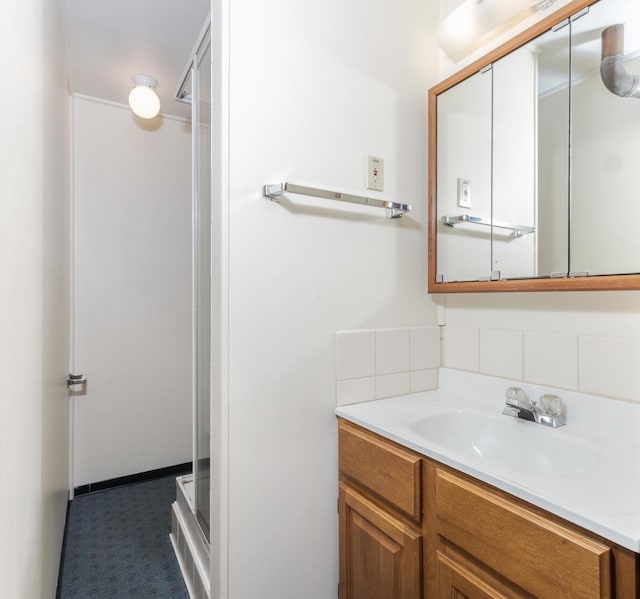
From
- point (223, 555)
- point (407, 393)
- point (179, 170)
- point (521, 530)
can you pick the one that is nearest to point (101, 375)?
point (179, 170)

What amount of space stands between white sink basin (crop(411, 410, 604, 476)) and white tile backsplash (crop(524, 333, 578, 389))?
0.53ft

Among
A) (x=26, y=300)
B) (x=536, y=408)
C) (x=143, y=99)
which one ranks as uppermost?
(x=143, y=99)

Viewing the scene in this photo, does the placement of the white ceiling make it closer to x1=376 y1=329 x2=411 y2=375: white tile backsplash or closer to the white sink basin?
x1=376 y1=329 x2=411 y2=375: white tile backsplash

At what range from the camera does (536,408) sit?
117 centimetres

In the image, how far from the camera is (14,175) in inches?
28.7

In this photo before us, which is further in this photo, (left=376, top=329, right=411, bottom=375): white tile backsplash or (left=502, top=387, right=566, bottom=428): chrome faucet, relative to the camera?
(left=376, top=329, right=411, bottom=375): white tile backsplash

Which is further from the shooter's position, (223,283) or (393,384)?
(393,384)

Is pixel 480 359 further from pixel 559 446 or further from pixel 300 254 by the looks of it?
pixel 300 254

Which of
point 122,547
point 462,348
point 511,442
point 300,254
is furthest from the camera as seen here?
point 122,547

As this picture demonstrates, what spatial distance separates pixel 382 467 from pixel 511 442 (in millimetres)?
382

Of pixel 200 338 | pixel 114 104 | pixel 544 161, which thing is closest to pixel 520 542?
pixel 544 161

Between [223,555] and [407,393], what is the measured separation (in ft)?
2.55

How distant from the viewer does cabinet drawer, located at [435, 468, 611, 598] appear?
657 millimetres

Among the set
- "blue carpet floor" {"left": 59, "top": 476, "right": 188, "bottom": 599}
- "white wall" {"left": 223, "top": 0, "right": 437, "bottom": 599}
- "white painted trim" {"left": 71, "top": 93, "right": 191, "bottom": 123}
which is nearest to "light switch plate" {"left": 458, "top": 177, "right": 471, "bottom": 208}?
"white wall" {"left": 223, "top": 0, "right": 437, "bottom": 599}
